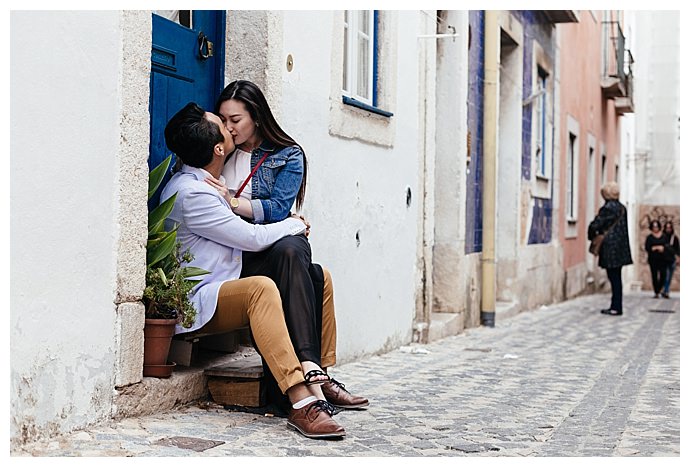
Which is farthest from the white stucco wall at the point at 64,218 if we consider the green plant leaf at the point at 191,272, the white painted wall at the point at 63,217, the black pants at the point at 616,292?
the black pants at the point at 616,292

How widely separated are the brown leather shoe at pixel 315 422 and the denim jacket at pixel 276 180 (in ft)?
3.42

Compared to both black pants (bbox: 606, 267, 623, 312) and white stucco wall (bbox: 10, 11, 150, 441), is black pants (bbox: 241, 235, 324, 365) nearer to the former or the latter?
white stucco wall (bbox: 10, 11, 150, 441)

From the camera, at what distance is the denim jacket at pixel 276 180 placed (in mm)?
5137

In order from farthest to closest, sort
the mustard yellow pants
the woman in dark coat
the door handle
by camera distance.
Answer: the woman in dark coat, the door handle, the mustard yellow pants

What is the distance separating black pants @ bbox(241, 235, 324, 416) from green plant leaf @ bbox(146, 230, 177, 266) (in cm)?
42

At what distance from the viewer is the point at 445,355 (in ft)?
26.4

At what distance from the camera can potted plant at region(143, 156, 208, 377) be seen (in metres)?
4.68

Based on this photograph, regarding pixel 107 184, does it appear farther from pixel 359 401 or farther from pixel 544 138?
pixel 544 138

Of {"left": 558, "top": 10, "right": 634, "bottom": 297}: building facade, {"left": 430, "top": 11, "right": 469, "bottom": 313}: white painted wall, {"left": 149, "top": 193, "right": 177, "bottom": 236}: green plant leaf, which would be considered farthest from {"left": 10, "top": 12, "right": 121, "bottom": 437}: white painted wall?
{"left": 558, "top": 10, "right": 634, "bottom": 297}: building facade

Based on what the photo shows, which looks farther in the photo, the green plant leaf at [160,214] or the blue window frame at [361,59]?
the blue window frame at [361,59]

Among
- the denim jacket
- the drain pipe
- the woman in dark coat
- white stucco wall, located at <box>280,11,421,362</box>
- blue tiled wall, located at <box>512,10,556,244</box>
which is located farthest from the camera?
the woman in dark coat

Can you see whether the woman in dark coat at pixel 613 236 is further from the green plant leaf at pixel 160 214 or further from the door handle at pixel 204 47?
the green plant leaf at pixel 160 214
